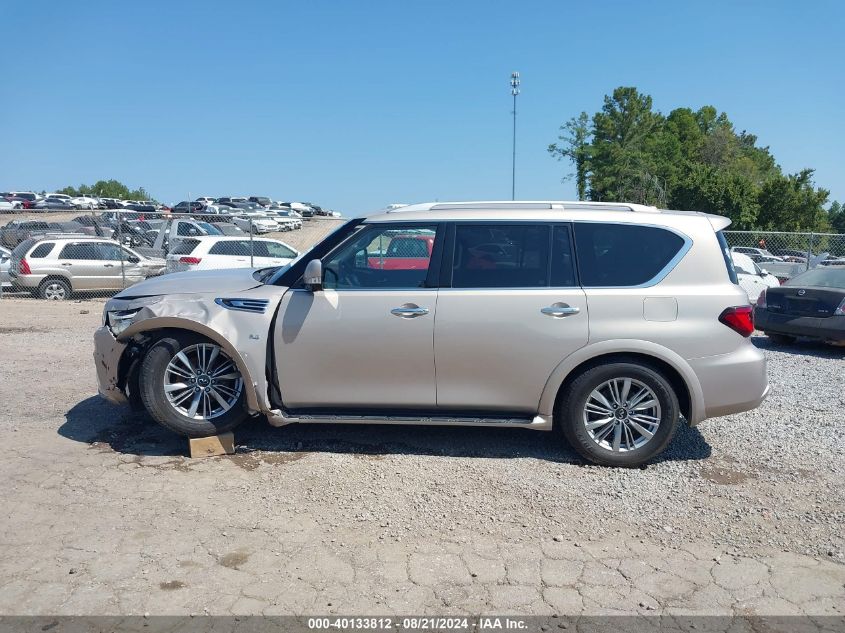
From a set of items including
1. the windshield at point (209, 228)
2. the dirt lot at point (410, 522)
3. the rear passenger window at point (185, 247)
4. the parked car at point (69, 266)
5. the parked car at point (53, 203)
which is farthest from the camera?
the parked car at point (53, 203)

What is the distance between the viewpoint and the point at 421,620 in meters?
3.25

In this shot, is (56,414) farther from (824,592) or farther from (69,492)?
(824,592)

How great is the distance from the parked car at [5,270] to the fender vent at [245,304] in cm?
1457

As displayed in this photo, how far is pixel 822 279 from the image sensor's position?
35.3ft

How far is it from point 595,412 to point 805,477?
156 centimetres

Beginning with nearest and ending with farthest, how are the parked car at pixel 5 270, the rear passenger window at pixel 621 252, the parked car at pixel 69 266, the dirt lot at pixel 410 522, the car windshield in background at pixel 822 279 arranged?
the dirt lot at pixel 410 522
the rear passenger window at pixel 621 252
the car windshield in background at pixel 822 279
the parked car at pixel 69 266
the parked car at pixel 5 270

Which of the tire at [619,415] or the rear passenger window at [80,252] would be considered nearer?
the tire at [619,415]

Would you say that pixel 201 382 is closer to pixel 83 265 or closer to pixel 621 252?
pixel 621 252

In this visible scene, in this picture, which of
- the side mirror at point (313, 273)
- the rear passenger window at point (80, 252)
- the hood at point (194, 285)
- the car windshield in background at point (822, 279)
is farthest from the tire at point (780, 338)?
the rear passenger window at point (80, 252)

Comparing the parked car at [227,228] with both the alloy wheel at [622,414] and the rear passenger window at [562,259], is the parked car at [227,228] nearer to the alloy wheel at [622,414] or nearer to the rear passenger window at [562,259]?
the rear passenger window at [562,259]

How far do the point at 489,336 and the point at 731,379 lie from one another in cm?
178

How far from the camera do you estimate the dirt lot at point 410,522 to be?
346cm

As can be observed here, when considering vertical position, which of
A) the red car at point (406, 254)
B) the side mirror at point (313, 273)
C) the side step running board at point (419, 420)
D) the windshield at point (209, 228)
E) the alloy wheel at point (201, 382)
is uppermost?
the windshield at point (209, 228)

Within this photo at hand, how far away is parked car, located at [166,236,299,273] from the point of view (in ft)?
55.8
